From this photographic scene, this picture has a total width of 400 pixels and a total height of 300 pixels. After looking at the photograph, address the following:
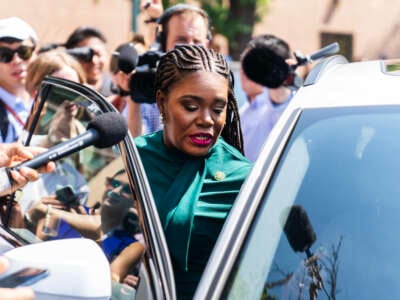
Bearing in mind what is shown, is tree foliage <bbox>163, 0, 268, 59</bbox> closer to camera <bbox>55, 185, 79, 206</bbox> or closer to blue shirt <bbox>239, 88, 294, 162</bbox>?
blue shirt <bbox>239, 88, 294, 162</bbox>

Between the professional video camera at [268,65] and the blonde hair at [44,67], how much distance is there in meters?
0.93

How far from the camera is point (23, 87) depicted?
4.95 meters

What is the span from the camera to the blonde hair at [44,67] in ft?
16.0

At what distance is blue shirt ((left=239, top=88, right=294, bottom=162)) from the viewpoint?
5.02 m

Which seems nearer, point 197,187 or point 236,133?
point 197,187

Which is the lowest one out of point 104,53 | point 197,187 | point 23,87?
point 104,53

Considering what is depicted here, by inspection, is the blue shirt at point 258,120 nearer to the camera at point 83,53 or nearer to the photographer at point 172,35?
the photographer at point 172,35

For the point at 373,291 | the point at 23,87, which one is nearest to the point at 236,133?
the point at 373,291

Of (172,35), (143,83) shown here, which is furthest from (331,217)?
(172,35)

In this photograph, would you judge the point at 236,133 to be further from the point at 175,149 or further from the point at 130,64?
the point at 130,64

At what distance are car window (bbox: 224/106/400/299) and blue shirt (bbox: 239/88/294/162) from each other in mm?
2393

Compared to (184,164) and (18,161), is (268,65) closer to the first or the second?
(184,164)

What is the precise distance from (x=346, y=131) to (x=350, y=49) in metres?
24.4

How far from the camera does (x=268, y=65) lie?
14.8 ft
